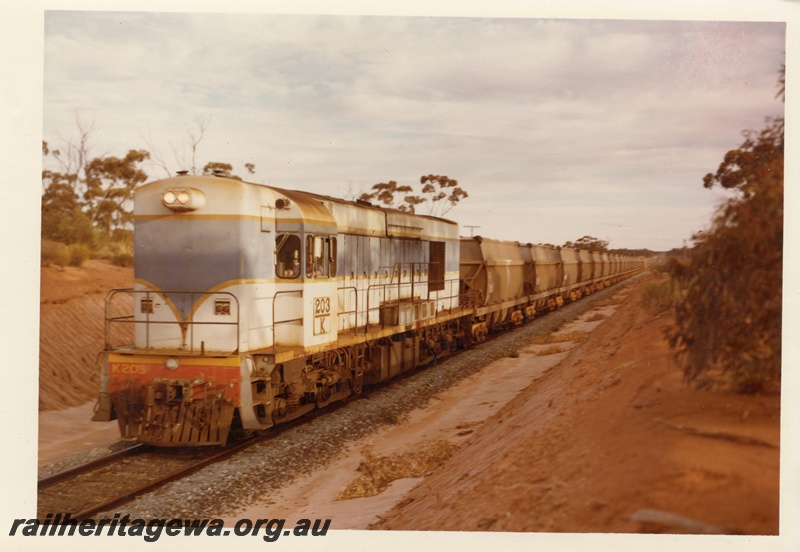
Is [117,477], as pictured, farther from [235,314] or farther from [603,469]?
[603,469]

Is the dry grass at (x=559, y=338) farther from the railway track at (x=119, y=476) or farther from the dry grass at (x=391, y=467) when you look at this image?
the railway track at (x=119, y=476)

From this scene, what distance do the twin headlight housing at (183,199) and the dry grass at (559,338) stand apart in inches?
533

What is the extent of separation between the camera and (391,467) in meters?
9.30

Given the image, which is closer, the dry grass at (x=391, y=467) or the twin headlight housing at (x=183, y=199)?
the dry grass at (x=391, y=467)

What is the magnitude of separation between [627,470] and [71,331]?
50.8ft

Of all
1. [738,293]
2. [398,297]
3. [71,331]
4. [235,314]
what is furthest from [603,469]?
[71,331]

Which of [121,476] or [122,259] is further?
[122,259]

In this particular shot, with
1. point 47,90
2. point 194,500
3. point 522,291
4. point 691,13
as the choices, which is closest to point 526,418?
point 194,500

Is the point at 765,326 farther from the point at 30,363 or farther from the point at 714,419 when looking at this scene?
the point at 30,363

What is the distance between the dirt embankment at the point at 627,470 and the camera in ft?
20.2

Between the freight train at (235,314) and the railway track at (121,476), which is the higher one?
the freight train at (235,314)

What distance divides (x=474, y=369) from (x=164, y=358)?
8.60 meters

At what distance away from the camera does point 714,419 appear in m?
6.86

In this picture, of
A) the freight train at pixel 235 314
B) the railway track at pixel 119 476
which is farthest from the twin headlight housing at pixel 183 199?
the railway track at pixel 119 476
